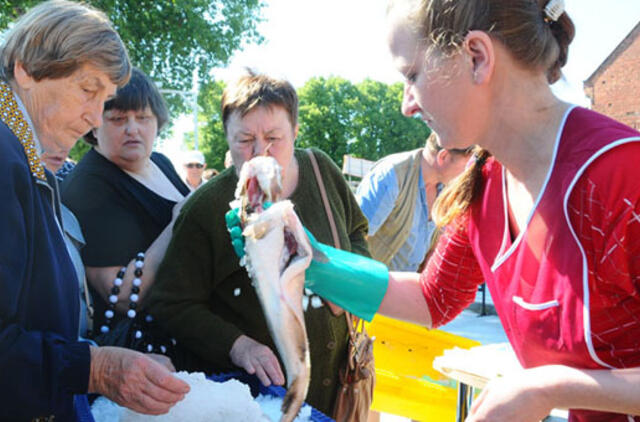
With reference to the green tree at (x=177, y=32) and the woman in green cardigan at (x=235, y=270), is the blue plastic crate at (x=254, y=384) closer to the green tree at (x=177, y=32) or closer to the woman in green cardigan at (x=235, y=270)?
the woman in green cardigan at (x=235, y=270)

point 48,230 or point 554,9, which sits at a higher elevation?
point 554,9

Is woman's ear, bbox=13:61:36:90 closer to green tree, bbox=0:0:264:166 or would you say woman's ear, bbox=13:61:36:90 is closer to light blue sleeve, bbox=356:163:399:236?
light blue sleeve, bbox=356:163:399:236

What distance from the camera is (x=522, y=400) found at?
111 cm

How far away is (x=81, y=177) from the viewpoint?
6.86ft

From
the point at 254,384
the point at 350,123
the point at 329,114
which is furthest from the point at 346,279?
the point at 350,123

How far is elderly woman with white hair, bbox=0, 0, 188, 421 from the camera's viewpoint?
1.17m

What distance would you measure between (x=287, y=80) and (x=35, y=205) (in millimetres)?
1121

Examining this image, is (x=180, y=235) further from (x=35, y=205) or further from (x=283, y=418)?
(x=283, y=418)

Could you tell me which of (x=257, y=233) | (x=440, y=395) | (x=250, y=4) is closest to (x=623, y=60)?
(x=250, y=4)

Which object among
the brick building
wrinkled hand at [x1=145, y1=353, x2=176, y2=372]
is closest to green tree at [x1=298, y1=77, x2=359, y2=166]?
the brick building

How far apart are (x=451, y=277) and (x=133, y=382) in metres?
0.97

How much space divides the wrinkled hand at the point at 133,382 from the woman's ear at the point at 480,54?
3.45 ft

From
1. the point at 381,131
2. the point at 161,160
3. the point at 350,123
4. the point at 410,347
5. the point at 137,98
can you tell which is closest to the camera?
the point at 137,98

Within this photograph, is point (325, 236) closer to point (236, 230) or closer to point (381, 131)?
point (236, 230)
